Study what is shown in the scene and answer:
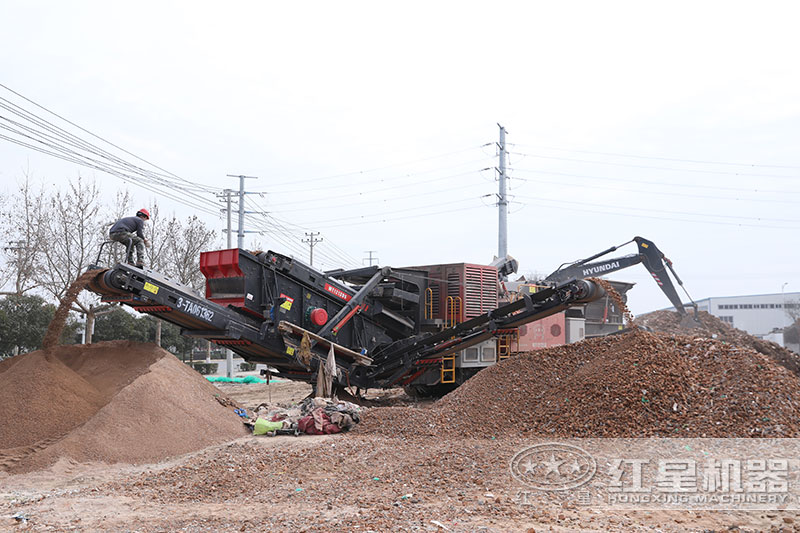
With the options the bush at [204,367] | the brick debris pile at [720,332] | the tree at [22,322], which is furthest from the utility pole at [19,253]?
the brick debris pile at [720,332]

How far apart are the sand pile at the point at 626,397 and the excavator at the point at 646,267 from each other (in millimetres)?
9343

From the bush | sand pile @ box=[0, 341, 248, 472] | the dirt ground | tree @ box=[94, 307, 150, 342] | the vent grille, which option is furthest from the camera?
the bush

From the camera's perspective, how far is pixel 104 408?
8438 mm

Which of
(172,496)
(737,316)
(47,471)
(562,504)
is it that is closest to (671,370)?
(562,504)

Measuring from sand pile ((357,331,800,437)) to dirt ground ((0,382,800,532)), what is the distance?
2.49ft

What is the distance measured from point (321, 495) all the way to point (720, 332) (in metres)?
16.8

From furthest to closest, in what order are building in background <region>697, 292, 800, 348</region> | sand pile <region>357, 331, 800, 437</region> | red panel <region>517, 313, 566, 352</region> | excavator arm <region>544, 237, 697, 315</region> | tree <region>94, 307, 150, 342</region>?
building in background <region>697, 292, 800, 348</region>
tree <region>94, 307, 150, 342</region>
excavator arm <region>544, 237, 697, 315</region>
red panel <region>517, 313, 566, 352</region>
sand pile <region>357, 331, 800, 437</region>

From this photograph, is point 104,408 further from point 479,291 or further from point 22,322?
point 22,322

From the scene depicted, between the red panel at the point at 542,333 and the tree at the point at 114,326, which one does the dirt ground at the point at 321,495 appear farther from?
the tree at the point at 114,326

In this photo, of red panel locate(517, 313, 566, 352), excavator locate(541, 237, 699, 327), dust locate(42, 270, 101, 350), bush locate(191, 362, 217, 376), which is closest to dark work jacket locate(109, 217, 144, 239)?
dust locate(42, 270, 101, 350)

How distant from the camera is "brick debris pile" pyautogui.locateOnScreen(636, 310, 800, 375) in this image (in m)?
16.9

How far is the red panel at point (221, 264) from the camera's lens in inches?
433

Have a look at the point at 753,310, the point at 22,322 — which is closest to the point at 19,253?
the point at 22,322

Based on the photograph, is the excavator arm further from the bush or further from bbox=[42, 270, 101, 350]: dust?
the bush
